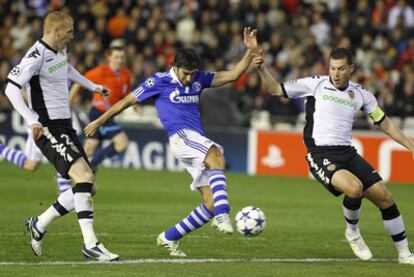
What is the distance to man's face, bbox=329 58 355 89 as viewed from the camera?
11242mm

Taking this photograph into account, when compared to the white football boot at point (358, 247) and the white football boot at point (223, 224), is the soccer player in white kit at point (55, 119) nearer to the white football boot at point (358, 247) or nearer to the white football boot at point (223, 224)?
the white football boot at point (223, 224)

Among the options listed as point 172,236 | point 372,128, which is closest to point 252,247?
point 172,236

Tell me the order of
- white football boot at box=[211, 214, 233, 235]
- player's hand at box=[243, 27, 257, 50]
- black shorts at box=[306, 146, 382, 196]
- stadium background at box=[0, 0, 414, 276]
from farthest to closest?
1. stadium background at box=[0, 0, 414, 276]
2. player's hand at box=[243, 27, 257, 50]
3. black shorts at box=[306, 146, 382, 196]
4. white football boot at box=[211, 214, 233, 235]

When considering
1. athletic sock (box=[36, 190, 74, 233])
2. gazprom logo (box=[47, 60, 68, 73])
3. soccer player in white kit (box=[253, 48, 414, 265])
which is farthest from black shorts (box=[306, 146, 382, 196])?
gazprom logo (box=[47, 60, 68, 73])

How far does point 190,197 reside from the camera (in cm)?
1895

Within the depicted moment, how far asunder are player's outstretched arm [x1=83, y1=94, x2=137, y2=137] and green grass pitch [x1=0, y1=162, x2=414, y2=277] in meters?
1.30

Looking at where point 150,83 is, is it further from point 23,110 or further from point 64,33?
point 23,110

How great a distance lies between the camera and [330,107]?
448 inches

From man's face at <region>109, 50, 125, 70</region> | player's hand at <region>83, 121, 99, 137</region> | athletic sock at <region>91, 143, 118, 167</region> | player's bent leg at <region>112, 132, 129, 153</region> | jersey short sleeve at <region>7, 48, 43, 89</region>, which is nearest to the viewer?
jersey short sleeve at <region>7, 48, 43, 89</region>

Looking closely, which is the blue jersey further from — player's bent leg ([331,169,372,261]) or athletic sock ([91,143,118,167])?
athletic sock ([91,143,118,167])

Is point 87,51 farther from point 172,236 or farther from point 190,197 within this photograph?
point 172,236

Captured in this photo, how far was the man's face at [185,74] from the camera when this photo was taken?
11344 mm

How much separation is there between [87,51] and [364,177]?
17.3 m

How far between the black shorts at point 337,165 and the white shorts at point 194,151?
3.37ft
